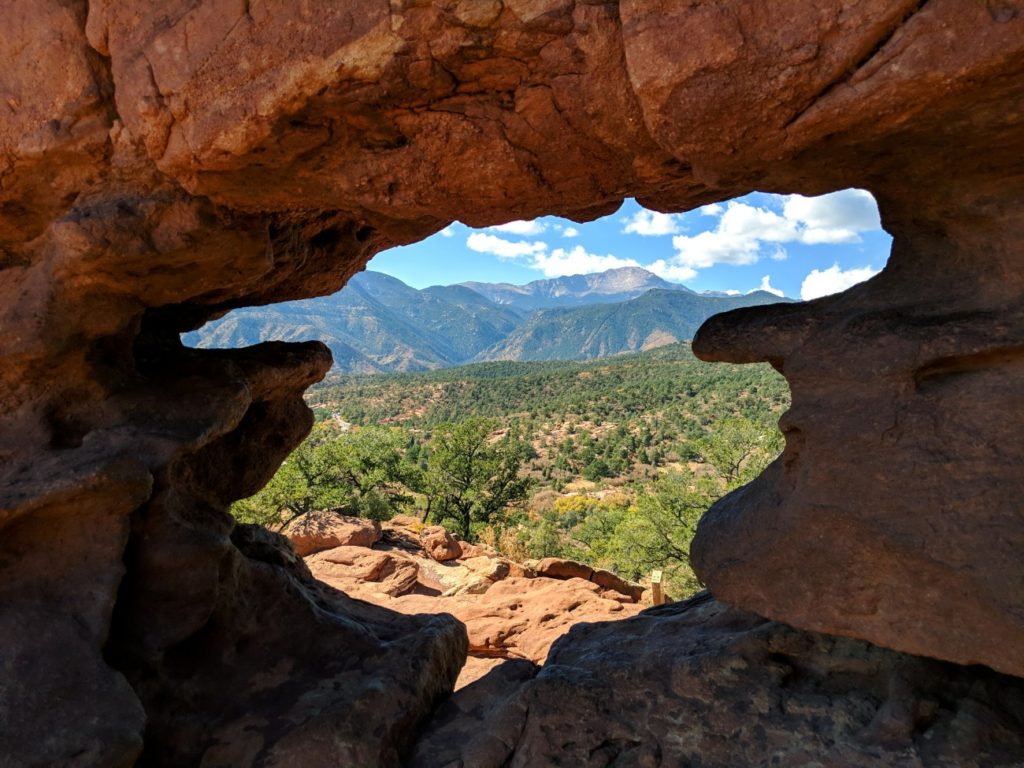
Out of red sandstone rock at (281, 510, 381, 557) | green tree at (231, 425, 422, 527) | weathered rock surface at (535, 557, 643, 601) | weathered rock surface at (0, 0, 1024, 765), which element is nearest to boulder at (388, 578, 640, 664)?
weathered rock surface at (535, 557, 643, 601)

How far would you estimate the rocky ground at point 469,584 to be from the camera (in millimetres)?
9984

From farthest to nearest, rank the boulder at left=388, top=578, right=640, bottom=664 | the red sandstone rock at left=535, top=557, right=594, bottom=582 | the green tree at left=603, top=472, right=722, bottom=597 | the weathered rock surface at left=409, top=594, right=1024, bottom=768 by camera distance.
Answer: the green tree at left=603, top=472, right=722, bottom=597
the red sandstone rock at left=535, top=557, right=594, bottom=582
the boulder at left=388, top=578, right=640, bottom=664
the weathered rock surface at left=409, top=594, right=1024, bottom=768

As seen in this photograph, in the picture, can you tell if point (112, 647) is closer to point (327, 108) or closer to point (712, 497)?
point (327, 108)

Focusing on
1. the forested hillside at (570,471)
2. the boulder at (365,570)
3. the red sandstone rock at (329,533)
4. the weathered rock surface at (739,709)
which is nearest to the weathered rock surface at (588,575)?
the boulder at (365,570)

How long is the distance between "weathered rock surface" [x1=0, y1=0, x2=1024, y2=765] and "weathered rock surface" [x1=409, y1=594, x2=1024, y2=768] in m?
0.63

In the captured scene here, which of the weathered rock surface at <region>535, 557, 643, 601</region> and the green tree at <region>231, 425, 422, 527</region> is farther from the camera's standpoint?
the green tree at <region>231, 425, 422, 527</region>

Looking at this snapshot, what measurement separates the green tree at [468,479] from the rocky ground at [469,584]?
600 centimetres

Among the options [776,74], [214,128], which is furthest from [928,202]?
[214,128]

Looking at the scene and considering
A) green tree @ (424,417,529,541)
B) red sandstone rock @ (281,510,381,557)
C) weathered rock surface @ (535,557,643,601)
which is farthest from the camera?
green tree @ (424,417,529,541)

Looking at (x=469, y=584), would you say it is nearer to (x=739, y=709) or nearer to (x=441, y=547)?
(x=441, y=547)

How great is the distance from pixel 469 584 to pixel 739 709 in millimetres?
10297

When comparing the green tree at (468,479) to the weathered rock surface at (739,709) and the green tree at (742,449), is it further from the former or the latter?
the weathered rock surface at (739,709)

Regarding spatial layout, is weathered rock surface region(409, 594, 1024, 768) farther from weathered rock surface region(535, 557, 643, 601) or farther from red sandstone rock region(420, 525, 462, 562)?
red sandstone rock region(420, 525, 462, 562)

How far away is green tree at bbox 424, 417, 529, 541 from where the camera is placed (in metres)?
27.7
